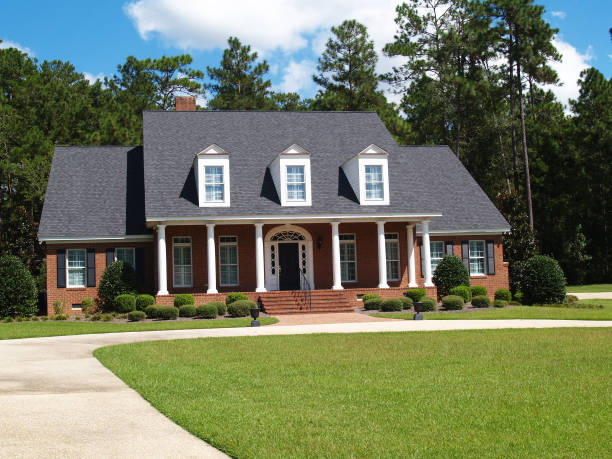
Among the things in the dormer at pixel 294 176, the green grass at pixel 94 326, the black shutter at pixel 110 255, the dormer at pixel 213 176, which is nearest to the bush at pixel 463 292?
the dormer at pixel 294 176

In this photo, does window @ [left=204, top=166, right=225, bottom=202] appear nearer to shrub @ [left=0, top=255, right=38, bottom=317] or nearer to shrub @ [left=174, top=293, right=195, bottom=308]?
shrub @ [left=174, top=293, right=195, bottom=308]

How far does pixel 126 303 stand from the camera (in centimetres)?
2712

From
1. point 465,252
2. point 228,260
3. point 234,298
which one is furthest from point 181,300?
point 465,252

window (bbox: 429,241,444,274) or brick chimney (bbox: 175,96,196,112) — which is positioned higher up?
brick chimney (bbox: 175,96,196,112)

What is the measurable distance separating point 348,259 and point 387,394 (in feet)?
73.3

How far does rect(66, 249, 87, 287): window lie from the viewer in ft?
96.3

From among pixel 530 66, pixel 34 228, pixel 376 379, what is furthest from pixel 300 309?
pixel 530 66

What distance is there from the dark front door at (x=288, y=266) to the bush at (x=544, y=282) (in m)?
10.3

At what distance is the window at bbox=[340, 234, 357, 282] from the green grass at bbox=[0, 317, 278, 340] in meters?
8.15

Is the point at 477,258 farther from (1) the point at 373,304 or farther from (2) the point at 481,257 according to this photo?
(1) the point at 373,304

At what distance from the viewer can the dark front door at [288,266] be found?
102ft

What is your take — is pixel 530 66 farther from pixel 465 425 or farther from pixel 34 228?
pixel 465 425

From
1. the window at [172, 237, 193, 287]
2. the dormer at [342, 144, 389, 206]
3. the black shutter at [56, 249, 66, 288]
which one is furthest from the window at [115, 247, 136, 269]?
the dormer at [342, 144, 389, 206]

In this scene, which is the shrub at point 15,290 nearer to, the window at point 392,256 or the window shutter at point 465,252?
the window at point 392,256
